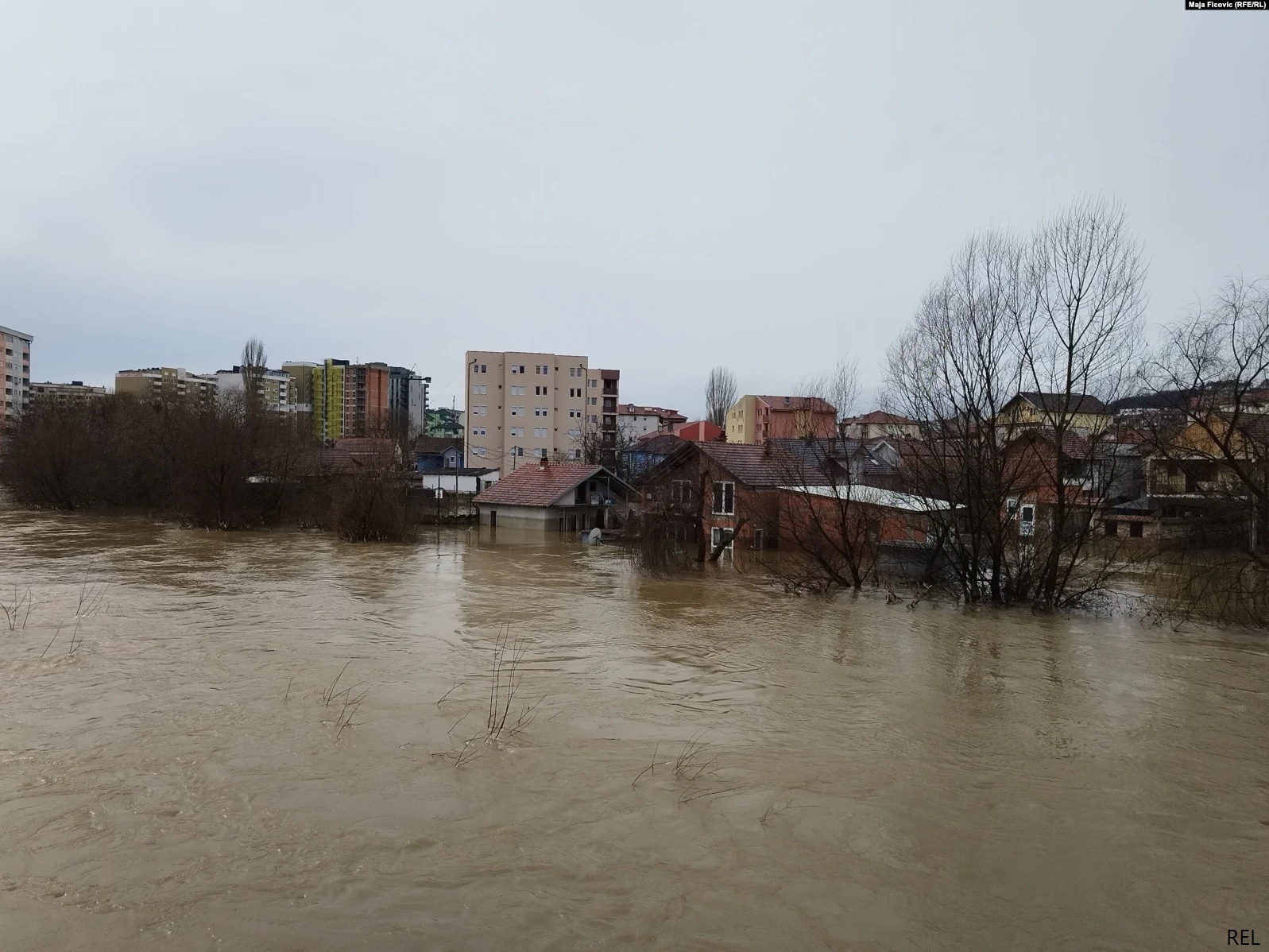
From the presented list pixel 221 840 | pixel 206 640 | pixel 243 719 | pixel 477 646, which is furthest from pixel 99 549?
pixel 221 840

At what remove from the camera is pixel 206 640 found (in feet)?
42.4

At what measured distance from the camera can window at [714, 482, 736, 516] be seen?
94.5 ft

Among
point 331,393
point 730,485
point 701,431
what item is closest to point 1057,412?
point 730,485

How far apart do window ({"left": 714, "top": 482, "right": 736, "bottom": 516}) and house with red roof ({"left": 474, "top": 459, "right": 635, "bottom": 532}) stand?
9063mm

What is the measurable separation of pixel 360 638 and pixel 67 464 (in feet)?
136

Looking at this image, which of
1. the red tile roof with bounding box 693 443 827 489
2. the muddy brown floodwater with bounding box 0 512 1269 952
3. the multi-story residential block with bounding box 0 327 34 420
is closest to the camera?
the muddy brown floodwater with bounding box 0 512 1269 952

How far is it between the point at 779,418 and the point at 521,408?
2599 cm

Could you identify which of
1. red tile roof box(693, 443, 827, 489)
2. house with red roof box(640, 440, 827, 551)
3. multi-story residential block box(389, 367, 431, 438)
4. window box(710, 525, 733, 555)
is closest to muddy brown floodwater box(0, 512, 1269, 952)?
window box(710, 525, 733, 555)

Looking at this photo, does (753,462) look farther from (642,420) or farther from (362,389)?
(362,389)

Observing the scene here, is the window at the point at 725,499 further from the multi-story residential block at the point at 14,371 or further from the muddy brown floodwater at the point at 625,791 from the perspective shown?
the multi-story residential block at the point at 14,371

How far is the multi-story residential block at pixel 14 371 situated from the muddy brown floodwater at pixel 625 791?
97649mm

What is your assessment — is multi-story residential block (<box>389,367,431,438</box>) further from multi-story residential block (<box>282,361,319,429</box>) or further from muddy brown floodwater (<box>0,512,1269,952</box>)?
muddy brown floodwater (<box>0,512,1269,952</box>)

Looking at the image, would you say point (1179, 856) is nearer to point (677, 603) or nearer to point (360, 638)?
point (360, 638)

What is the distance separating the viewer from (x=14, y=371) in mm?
93312
